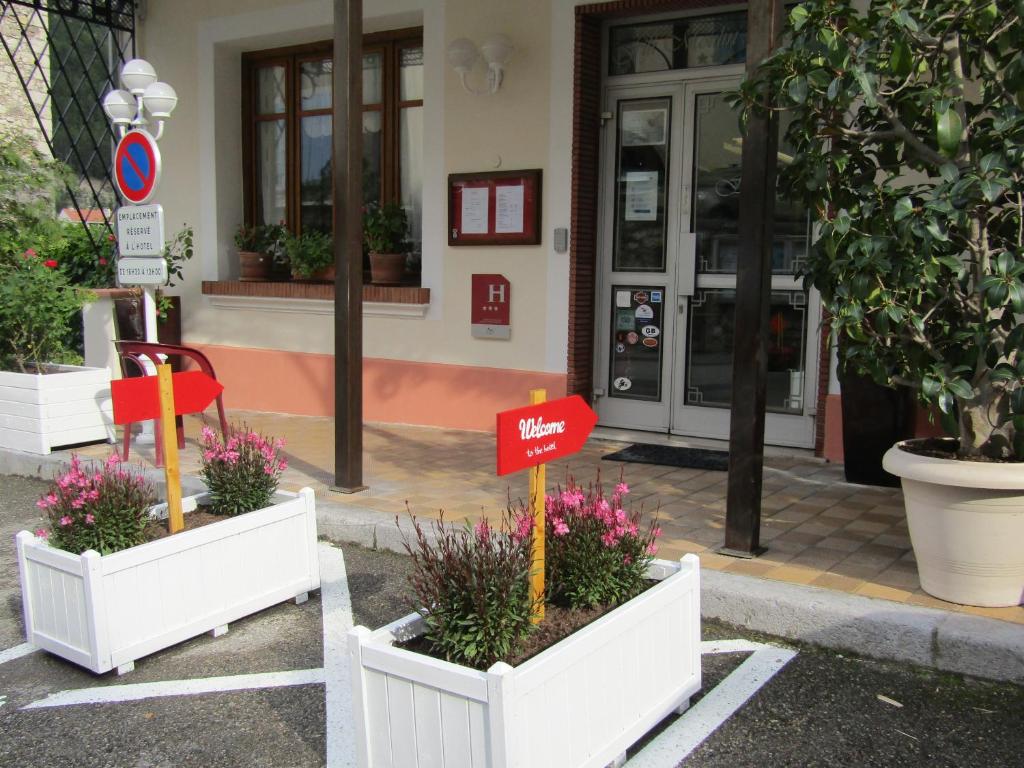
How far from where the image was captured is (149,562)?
12.1 ft

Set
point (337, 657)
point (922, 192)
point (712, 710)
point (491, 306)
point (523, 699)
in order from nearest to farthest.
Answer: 1. point (523, 699)
2. point (712, 710)
3. point (337, 657)
4. point (922, 192)
5. point (491, 306)

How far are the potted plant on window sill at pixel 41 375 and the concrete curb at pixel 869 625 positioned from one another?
4.67 m

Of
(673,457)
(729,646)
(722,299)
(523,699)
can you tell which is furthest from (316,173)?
(523,699)

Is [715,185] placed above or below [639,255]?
above

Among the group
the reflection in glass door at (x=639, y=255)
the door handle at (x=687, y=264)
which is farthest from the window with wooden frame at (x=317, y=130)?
the door handle at (x=687, y=264)

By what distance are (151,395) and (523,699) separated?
230 cm

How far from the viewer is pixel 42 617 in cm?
377

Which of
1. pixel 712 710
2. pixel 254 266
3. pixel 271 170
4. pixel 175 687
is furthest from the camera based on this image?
pixel 271 170

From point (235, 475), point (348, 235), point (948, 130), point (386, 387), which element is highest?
point (948, 130)

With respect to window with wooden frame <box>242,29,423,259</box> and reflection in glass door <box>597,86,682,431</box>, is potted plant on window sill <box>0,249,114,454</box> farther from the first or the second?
reflection in glass door <box>597,86,682,431</box>

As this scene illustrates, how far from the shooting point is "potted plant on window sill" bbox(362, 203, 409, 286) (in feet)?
26.3

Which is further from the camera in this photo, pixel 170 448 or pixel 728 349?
pixel 728 349

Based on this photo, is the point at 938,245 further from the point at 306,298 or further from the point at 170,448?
the point at 306,298

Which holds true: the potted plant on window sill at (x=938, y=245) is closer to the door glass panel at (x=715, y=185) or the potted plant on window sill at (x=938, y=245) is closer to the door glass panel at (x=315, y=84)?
the door glass panel at (x=715, y=185)
